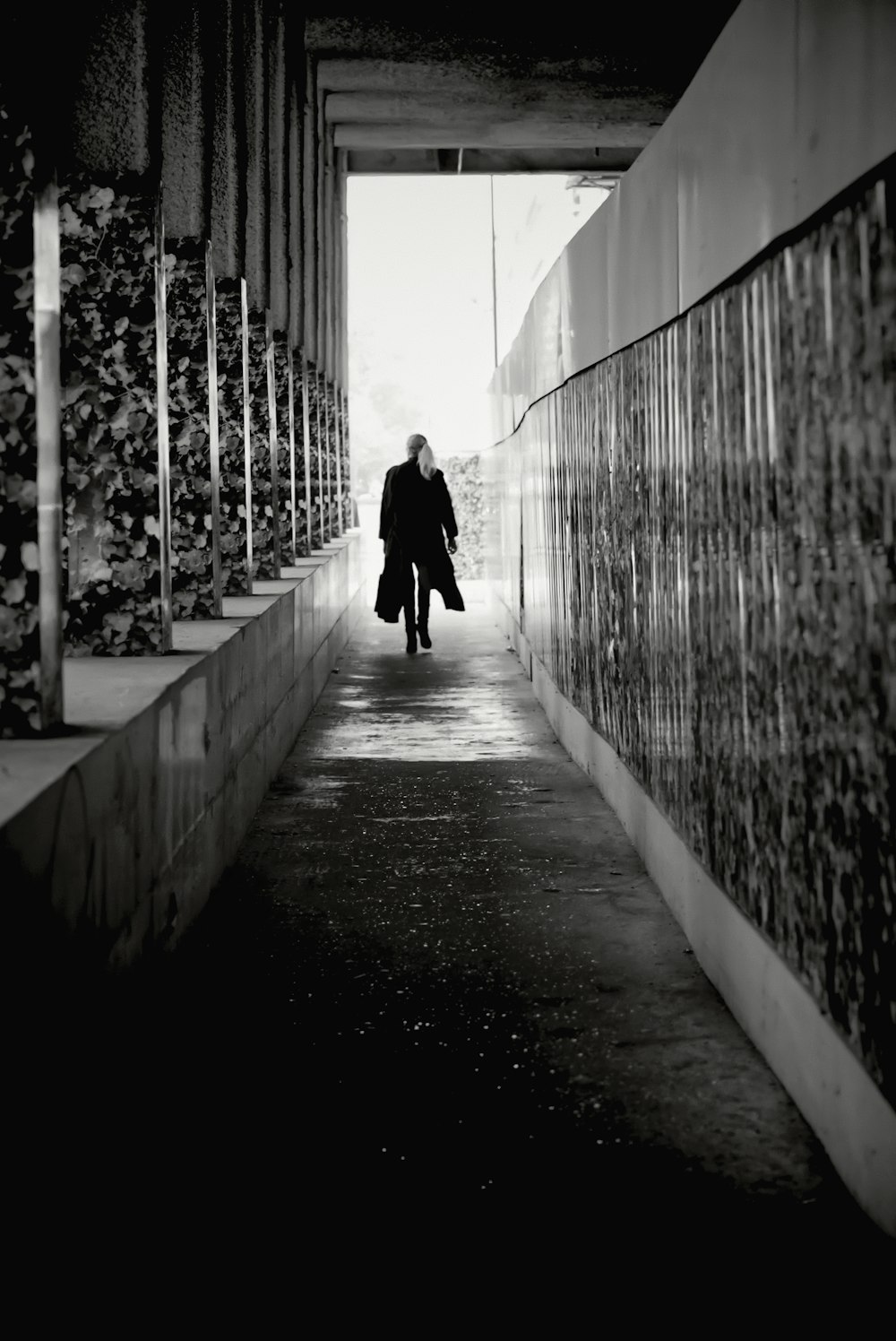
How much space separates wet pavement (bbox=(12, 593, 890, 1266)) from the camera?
309 centimetres

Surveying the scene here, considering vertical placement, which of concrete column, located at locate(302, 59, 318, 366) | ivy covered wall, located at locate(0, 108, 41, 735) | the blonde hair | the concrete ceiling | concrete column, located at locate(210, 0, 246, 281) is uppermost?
the concrete ceiling

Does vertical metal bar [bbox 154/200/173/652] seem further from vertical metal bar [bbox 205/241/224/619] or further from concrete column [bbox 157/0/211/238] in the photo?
concrete column [bbox 157/0/211/238]

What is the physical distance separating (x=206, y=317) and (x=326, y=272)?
45.6 ft

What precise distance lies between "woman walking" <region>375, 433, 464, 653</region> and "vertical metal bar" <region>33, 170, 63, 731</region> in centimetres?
1029

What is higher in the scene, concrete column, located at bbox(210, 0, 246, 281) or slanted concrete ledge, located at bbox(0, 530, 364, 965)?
concrete column, located at bbox(210, 0, 246, 281)

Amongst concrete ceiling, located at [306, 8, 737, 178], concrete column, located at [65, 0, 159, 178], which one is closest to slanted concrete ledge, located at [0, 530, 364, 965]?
concrete column, located at [65, 0, 159, 178]

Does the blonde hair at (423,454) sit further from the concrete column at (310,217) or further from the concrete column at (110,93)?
the concrete column at (110,93)

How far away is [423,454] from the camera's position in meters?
14.2

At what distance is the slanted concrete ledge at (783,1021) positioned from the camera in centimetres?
296

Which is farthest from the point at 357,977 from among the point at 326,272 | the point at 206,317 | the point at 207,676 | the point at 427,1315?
the point at 326,272

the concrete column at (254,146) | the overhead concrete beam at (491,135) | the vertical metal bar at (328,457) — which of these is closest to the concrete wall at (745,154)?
the concrete column at (254,146)

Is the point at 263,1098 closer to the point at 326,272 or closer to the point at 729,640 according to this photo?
the point at 729,640

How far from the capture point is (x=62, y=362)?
235 inches

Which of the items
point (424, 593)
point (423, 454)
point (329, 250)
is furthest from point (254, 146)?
point (329, 250)
